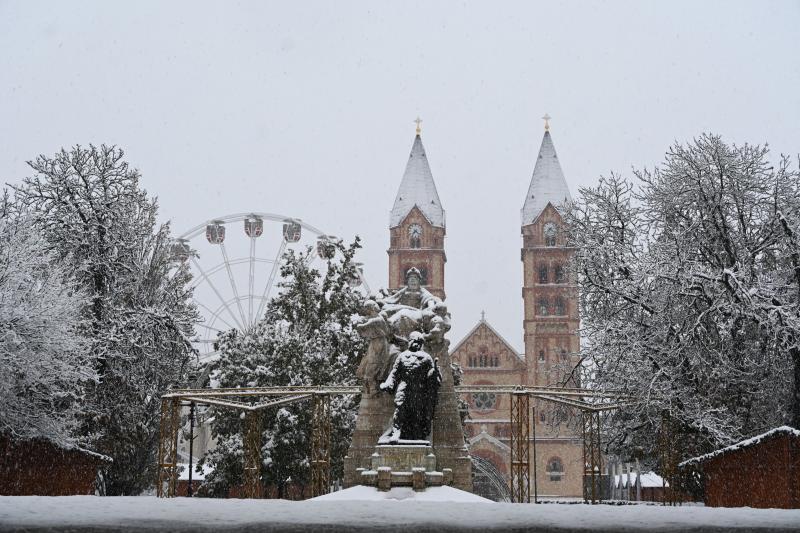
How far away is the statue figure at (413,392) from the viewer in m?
15.3

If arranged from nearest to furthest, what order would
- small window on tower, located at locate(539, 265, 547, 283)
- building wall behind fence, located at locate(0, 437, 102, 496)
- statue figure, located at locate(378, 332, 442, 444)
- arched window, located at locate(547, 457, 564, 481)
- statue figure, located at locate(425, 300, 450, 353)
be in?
statue figure, located at locate(378, 332, 442, 444)
building wall behind fence, located at locate(0, 437, 102, 496)
statue figure, located at locate(425, 300, 450, 353)
arched window, located at locate(547, 457, 564, 481)
small window on tower, located at locate(539, 265, 547, 283)

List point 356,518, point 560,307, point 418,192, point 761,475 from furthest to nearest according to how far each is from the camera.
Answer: point 418,192
point 560,307
point 761,475
point 356,518

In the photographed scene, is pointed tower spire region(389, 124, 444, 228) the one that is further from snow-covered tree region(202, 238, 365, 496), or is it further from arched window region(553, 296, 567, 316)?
snow-covered tree region(202, 238, 365, 496)

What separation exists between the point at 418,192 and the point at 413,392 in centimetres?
7013

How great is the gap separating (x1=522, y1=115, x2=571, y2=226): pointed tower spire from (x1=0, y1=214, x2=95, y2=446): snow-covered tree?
2528 inches

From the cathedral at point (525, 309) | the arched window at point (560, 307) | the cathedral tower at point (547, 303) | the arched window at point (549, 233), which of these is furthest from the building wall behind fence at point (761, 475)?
the arched window at point (549, 233)

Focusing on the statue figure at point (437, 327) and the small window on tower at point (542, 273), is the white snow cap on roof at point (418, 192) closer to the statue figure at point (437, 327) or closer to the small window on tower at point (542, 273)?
the small window on tower at point (542, 273)

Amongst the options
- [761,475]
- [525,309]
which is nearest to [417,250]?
[525,309]

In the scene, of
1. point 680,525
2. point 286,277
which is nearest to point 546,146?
point 286,277

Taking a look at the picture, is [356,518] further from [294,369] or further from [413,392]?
[294,369]

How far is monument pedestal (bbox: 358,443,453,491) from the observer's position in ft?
48.7

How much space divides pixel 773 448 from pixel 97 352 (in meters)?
17.4

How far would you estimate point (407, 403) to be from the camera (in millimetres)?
15352

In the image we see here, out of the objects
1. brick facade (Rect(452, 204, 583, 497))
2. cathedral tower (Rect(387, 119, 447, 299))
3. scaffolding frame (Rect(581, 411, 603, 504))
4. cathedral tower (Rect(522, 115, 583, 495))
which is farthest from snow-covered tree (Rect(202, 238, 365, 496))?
cathedral tower (Rect(387, 119, 447, 299))
